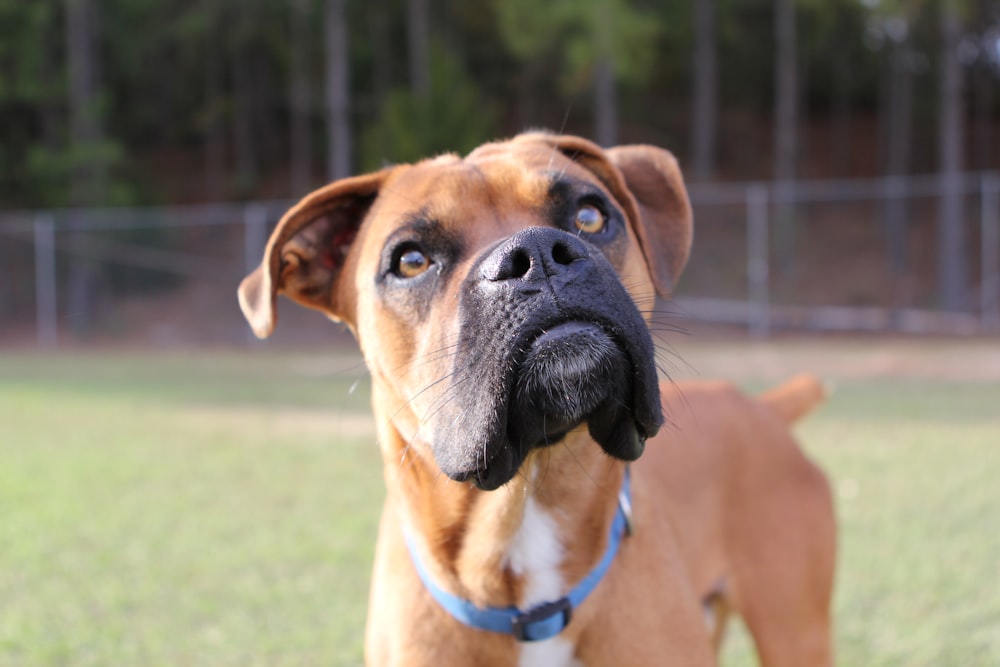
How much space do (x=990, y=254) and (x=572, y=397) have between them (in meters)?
17.8

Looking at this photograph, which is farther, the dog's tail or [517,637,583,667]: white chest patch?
the dog's tail

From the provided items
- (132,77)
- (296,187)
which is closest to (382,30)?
(296,187)

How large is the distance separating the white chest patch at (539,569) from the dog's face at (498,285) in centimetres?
36

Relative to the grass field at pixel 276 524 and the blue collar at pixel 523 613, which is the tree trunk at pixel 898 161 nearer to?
the grass field at pixel 276 524

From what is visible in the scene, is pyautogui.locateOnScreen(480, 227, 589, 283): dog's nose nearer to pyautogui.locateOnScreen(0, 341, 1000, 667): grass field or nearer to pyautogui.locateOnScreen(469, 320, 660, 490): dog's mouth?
pyautogui.locateOnScreen(469, 320, 660, 490): dog's mouth

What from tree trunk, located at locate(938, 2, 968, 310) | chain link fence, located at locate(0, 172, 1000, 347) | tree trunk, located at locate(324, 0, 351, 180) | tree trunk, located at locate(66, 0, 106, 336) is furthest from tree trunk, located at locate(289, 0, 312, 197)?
tree trunk, located at locate(938, 2, 968, 310)

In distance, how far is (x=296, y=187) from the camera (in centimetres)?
3359

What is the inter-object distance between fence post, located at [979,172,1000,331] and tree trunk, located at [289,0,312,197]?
2089cm

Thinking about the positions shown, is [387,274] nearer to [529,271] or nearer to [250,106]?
[529,271]

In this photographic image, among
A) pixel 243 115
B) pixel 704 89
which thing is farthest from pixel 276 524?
pixel 243 115

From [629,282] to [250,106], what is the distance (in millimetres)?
36306

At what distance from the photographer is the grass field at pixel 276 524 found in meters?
3.99

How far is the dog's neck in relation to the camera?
2555 mm

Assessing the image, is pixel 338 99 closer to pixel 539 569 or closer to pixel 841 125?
pixel 841 125
